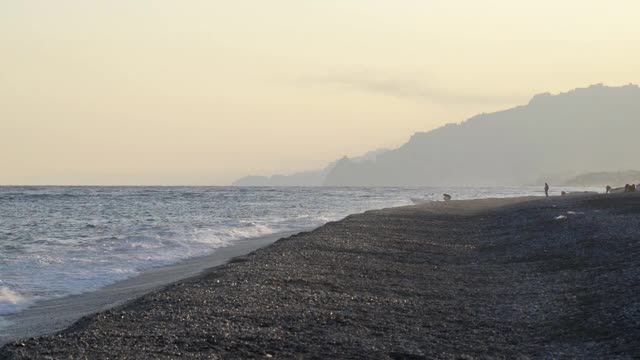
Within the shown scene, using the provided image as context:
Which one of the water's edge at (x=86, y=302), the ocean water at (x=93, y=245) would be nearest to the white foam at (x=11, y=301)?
the ocean water at (x=93, y=245)

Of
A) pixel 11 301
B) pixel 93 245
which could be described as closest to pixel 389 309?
pixel 11 301

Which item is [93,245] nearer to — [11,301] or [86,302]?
[11,301]

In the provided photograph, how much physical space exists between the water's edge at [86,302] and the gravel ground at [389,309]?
4.76 feet

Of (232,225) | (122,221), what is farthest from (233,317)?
(122,221)

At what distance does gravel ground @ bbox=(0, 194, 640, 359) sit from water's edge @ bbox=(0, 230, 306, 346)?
4.76 ft

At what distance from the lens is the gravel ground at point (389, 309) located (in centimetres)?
1133

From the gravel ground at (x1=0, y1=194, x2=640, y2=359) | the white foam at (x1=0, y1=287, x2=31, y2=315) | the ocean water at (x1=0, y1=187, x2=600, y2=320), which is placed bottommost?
the white foam at (x1=0, y1=287, x2=31, y2=315)

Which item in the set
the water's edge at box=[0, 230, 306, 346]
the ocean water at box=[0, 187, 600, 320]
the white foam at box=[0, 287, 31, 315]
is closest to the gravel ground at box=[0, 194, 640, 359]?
the water's edge at box=[0, 230, 306, 346]

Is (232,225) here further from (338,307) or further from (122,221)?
(338,307)

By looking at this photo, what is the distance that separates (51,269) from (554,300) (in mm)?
16428

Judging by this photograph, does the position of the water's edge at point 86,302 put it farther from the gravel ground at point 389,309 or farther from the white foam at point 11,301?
the gravel ground at point 389,309

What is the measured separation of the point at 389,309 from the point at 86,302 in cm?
804

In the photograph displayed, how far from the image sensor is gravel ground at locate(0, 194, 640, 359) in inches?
446

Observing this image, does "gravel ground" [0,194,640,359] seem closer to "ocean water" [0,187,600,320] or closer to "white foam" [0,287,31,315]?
"white foam" [0,287,31,315]
